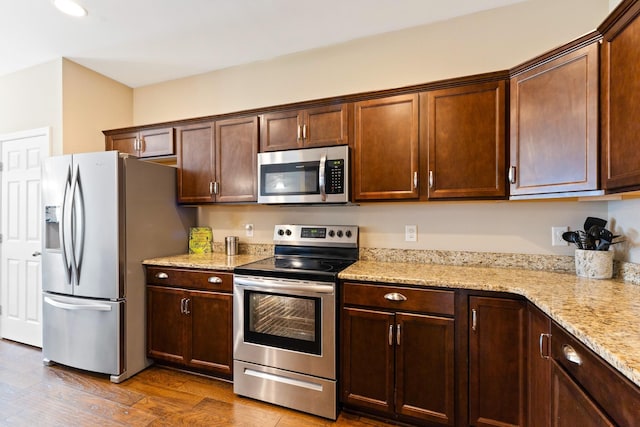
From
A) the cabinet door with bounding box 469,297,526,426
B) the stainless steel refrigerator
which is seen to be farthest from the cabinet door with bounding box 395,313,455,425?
the stainless steel refrigerator

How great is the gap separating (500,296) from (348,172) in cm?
121

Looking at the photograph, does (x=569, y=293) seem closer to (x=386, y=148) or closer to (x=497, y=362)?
(x=497, y=362)

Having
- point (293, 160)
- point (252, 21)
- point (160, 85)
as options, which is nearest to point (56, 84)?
point (160, 85)

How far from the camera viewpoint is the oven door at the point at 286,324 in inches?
75.5

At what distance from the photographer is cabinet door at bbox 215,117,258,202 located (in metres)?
2.53

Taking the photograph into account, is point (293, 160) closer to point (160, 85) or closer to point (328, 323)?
point (328, 323)

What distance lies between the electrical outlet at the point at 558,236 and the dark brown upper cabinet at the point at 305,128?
1.54 m

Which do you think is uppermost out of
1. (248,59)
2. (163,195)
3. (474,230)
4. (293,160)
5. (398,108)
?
(248,59)

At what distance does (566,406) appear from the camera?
1154mm

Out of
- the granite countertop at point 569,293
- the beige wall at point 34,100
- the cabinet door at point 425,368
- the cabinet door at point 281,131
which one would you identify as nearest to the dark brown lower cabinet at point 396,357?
the cabinet door at point 425,368

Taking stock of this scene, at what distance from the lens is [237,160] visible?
8.48ft

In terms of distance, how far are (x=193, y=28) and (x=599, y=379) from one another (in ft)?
10.1

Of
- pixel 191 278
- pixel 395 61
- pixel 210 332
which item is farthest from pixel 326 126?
pixel 210 332

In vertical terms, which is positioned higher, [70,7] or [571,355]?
[70,7]
